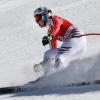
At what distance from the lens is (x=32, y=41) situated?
1518 centimetres

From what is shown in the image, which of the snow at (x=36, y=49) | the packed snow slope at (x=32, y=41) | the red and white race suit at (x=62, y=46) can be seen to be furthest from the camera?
the red and white race suit at (x=62, y=46)

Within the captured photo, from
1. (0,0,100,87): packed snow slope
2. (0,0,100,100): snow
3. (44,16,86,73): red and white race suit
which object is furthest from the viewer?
(44,16,86,73): red and white race suit

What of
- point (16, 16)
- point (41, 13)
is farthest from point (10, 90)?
point (16, 16)

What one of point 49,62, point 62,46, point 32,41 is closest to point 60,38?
point 62,46

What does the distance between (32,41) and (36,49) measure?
1.12 m

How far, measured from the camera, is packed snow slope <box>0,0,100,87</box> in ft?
A: 31.9

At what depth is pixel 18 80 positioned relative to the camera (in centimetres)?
1095

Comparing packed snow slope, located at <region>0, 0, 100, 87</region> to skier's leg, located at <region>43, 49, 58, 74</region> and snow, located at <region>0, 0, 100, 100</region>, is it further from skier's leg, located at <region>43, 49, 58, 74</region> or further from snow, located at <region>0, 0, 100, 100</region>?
skier's leg, located at <region>43, 49, 58, 74</region>

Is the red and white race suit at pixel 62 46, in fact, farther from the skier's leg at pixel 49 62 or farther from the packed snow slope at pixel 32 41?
the packed snow slope at pixel 32 41

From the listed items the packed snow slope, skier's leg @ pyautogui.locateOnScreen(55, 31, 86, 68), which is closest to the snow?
the packed snow slope

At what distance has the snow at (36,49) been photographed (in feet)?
28.2

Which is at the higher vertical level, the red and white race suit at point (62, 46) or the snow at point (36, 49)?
the red and white race suit at point (62, 46)

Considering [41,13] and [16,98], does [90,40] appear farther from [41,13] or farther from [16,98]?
[16,98]

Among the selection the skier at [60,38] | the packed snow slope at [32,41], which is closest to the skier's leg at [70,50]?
the skier at [60,38]
